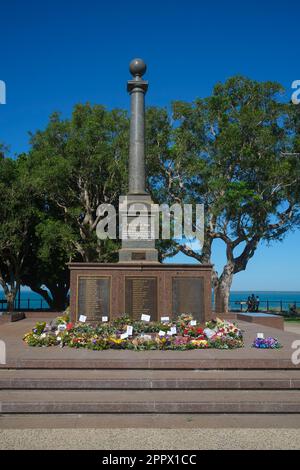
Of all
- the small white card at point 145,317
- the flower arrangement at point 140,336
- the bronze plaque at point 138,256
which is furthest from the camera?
the bronze plaque at point 138,256

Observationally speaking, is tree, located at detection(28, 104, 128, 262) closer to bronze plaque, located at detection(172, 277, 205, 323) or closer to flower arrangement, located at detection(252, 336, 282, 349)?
bronze plaque, located at detection(172, 277, 205, 323)

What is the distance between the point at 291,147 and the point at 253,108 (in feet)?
12.2

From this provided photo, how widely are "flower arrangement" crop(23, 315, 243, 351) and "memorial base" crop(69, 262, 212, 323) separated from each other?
2.58ft

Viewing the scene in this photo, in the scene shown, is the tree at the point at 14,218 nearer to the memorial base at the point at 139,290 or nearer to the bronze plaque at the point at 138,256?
the bronze plaque at the point at 138,256

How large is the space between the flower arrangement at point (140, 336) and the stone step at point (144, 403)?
131 inches

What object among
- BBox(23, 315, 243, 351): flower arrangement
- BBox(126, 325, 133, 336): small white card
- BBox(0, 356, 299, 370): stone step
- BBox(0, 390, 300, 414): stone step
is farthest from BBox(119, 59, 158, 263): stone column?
BBox(0, 390, 300, 414): stone step

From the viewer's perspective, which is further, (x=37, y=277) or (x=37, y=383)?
(x=37, y=277)

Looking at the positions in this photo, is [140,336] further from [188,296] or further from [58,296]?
[58,296]

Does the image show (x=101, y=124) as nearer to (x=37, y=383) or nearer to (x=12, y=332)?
(x=12, y=332)

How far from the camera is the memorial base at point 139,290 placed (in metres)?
15.1

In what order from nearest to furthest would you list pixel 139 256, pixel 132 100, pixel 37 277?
pixel 139 256 → pixel 132 100 → pixel 37 277

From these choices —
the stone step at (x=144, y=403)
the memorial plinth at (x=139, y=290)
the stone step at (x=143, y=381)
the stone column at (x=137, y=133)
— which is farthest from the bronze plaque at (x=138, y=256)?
the stone step at (x=144, y=403)

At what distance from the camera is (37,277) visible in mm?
35719
